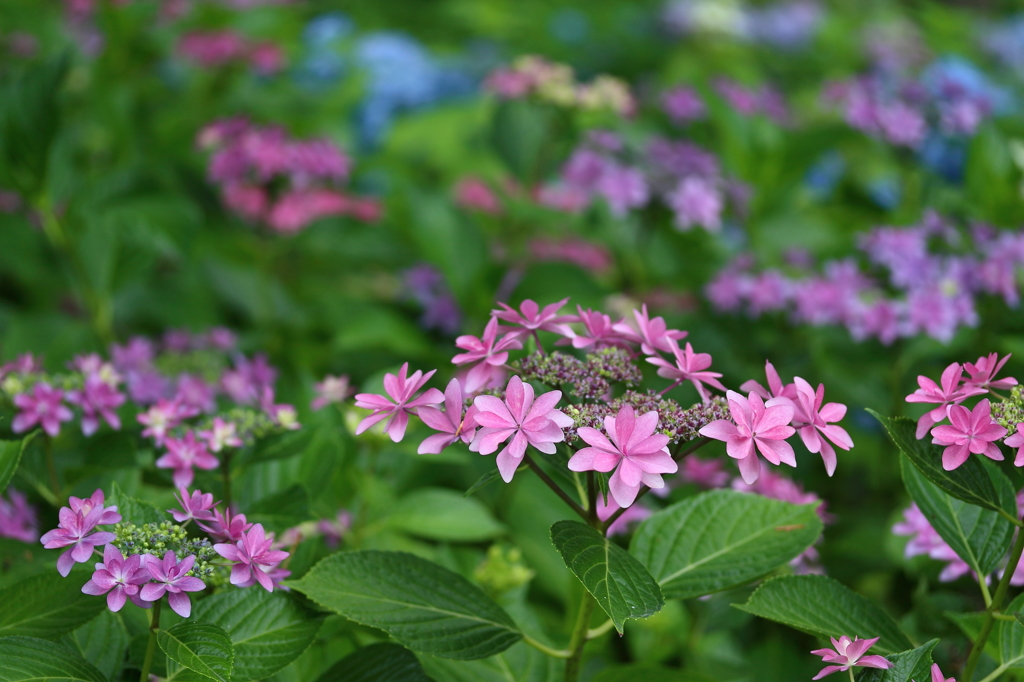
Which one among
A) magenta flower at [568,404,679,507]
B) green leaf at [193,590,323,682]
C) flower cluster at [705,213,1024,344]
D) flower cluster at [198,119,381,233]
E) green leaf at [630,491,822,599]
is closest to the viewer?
magenta flower at [568,404,679,507]

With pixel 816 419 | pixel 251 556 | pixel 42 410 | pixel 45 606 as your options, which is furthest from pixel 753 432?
pixel 42 410

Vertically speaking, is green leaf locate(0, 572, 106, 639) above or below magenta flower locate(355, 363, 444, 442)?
below

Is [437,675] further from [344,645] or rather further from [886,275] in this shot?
[886,275]

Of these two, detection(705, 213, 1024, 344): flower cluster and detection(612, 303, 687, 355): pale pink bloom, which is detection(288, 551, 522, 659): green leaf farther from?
detection(705, 213, 1024, 344): flower cluster

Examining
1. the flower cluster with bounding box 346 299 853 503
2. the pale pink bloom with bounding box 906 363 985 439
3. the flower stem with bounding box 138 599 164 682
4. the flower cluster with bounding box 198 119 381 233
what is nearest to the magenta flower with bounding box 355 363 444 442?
the flower cluster with bounding box 346 299 853 503

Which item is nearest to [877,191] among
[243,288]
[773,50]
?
[243,288]

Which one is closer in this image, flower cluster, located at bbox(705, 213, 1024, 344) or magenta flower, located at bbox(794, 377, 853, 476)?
magenta flower, located at bbox(794, 377, 853, 476)
